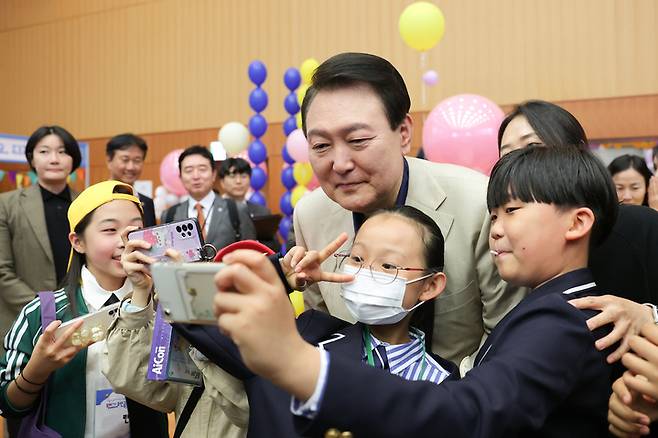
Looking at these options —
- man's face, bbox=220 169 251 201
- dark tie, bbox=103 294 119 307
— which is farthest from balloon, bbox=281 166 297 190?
dark tie, bbox=103 294 119 307

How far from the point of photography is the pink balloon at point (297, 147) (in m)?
5.37

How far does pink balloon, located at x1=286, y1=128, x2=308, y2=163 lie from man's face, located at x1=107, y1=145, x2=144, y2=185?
170 cm

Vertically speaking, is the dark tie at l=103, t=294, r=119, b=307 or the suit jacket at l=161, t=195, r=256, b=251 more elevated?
the suit jacket at l=161, t=195, r=256, b=251

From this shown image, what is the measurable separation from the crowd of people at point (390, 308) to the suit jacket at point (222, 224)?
1.97 metres

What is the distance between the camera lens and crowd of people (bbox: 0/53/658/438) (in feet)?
2.35

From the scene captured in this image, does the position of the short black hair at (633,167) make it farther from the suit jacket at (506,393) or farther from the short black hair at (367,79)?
the suit jacket at (506,393)

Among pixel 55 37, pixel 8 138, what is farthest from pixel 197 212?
pixel 55 37

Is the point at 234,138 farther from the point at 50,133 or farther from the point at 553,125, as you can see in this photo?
the point at 553,125

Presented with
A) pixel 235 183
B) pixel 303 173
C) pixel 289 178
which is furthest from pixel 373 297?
pixel 289 178

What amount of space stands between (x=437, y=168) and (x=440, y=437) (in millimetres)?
939

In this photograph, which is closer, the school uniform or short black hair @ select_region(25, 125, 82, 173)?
the school uniform

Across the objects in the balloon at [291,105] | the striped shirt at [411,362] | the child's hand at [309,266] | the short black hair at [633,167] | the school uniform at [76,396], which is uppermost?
the balloon at [291,105]

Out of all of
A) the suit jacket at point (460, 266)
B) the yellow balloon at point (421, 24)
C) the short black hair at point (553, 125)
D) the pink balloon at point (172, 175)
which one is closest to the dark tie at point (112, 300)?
the suit jacket at point (460, 266)

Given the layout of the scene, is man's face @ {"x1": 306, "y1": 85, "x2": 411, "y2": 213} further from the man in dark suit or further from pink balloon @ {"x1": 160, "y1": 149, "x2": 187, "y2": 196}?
pink balloon @ {"x1": 160, "y1": 149, "x2": 187, "y2": 196}
